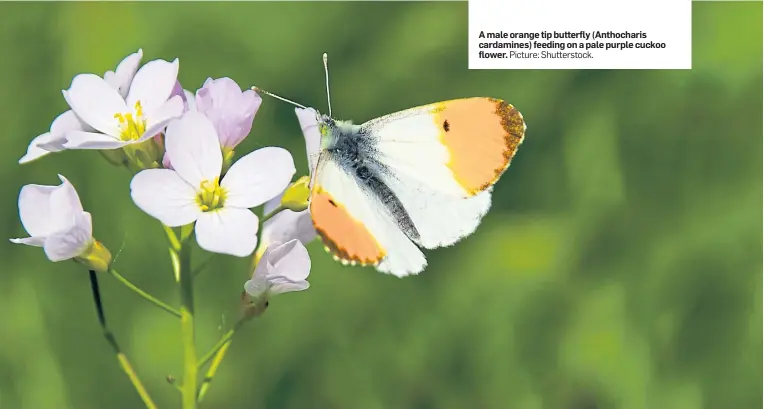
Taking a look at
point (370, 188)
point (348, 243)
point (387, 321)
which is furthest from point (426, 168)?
point (387, 321)

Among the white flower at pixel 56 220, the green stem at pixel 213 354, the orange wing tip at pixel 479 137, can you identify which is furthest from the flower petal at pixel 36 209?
the orange wing tip at pixel 479 137

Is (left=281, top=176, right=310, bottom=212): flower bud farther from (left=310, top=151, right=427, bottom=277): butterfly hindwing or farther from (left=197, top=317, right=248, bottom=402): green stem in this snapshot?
(left=197, top=317, right=248, bottom=402): green stem

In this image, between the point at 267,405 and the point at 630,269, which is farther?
the point at 630,269

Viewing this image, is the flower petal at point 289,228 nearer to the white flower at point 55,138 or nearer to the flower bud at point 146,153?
the flower bud at point 146,153

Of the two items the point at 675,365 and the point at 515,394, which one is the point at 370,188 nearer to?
the point at 515,394

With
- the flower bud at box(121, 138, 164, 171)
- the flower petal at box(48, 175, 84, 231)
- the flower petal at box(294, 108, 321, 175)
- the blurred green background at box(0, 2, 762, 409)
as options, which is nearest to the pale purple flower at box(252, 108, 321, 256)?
the flower petal at box(294, 108, 321, 175)

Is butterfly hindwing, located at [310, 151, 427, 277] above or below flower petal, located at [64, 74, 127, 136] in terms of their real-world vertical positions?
below
